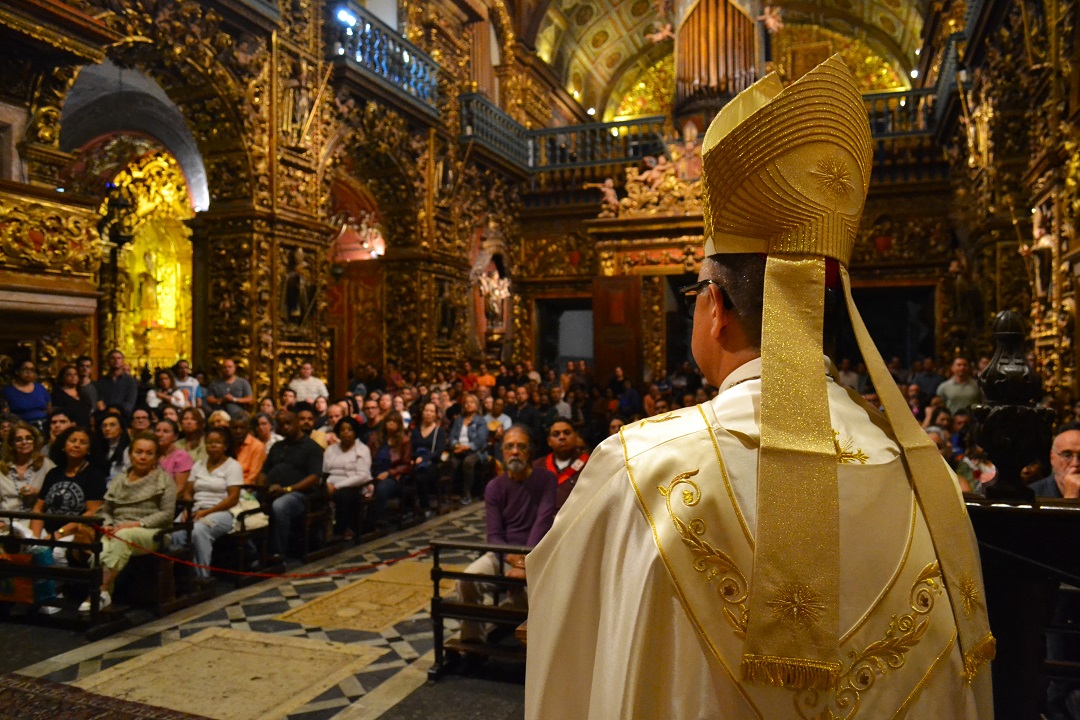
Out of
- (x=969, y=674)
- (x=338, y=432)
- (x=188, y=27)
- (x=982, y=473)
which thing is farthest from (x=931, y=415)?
(x=188, y=27)

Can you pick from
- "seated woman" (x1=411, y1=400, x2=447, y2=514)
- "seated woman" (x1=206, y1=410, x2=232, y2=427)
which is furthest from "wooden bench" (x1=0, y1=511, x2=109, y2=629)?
"seated woman" (x1=411, y1=400, x2=447, y2=514)

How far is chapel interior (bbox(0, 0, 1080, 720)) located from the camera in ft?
22.6

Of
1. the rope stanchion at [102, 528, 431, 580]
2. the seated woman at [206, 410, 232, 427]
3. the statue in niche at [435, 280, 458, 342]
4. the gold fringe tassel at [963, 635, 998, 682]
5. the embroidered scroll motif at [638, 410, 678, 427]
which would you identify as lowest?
the rope stanchion at [102, 528, 431, 580]

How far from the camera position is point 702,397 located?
1017 centimetres

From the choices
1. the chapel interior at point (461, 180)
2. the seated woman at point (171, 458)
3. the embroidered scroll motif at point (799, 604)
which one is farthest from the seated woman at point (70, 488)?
the embroidered scroll motif at point (799, 604)

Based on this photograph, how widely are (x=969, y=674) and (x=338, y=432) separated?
685 cm

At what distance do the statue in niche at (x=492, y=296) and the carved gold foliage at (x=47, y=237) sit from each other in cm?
1062

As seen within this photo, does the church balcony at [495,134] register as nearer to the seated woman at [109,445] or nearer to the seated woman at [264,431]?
the seated woman at [264,431]

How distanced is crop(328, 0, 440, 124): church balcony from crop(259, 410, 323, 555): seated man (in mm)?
6779

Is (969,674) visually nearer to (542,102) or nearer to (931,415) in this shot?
(931,415)

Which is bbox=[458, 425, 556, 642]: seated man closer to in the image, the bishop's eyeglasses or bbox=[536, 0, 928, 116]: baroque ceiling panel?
the bishop's eyeglasses

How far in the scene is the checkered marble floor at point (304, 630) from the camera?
162 inches

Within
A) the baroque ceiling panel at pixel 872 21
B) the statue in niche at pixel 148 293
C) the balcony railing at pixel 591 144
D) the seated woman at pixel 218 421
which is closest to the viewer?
the seated woman at pixel 218 421

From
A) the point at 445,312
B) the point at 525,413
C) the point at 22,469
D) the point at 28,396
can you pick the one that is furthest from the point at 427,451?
the point at 445,312
